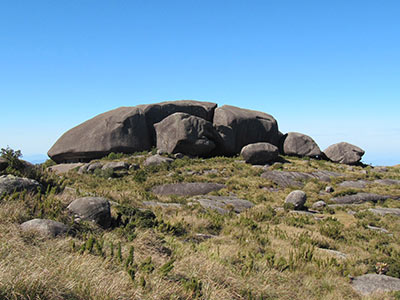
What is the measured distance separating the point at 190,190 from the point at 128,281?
17961 mm

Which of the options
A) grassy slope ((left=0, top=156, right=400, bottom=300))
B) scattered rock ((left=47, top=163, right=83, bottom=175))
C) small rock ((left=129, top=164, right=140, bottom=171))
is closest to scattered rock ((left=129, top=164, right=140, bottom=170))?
small rock ((left=129, top=164, right=140, bottom=171))

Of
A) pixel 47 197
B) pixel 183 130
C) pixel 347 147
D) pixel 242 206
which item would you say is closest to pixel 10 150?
pixel 47 197

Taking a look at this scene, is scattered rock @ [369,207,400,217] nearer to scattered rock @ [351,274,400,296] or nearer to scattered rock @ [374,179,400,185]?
scattered rock @ [374,179,400,185]

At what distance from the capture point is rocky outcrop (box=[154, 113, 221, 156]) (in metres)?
32.2

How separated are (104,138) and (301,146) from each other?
76.2 feet

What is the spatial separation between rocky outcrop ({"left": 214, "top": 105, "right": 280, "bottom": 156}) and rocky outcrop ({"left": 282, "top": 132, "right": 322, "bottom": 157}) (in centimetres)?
210

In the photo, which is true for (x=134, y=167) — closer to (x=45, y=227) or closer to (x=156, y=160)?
(x=156, y=160)

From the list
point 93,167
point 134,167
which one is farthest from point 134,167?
point 93,167

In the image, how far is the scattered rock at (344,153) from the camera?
37.6m

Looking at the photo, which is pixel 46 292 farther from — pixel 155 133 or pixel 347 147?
pixel 347 147

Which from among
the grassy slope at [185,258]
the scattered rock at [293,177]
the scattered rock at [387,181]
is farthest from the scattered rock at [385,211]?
the scattered rock at [387,181]

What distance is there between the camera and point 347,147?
126 ft

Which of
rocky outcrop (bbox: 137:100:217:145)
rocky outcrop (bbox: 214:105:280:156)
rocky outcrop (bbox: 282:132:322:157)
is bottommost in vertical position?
rocky outcrop (bbox: 282:132:322:157)

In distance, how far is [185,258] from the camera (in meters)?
6.57
